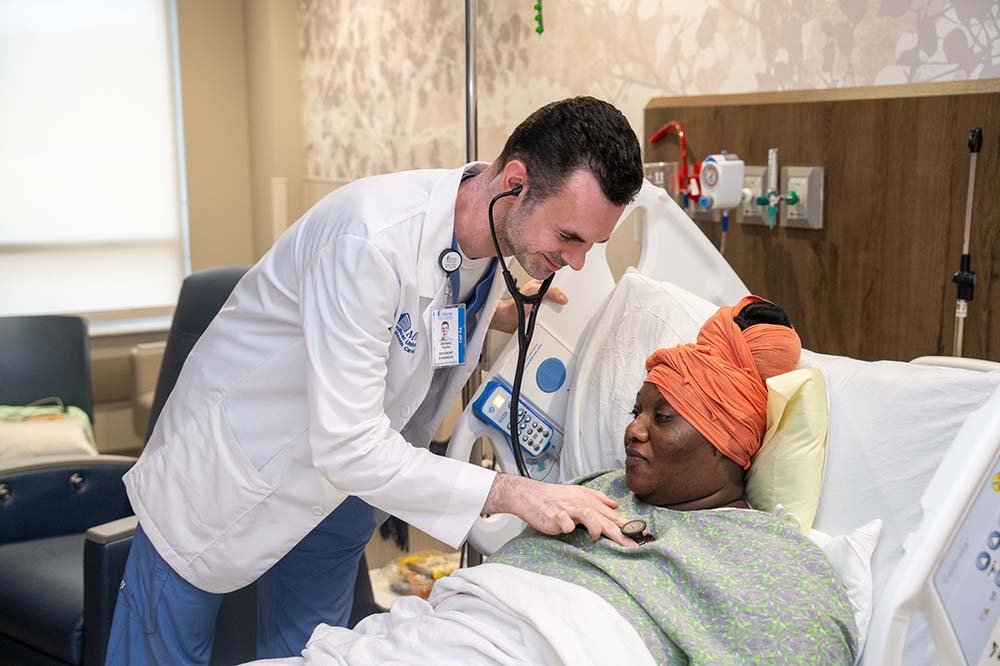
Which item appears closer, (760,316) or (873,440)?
(873,440)

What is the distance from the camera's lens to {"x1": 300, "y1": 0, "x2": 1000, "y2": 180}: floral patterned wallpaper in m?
2.09

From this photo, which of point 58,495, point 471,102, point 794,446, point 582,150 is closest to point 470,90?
point 471,102

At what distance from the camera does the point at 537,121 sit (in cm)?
148

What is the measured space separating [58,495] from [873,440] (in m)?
1.96

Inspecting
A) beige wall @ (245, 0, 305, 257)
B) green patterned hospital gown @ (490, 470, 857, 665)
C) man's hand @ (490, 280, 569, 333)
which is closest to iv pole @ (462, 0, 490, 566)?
man's hand @ (490, 280, 569, 333)

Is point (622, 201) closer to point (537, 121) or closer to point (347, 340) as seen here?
point (537, 121)

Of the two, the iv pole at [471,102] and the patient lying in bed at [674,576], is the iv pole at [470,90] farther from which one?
the patient lying in bed at [674,576]

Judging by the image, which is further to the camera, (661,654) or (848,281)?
(848,281)

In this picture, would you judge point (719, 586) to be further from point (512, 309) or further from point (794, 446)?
point (512, 309)

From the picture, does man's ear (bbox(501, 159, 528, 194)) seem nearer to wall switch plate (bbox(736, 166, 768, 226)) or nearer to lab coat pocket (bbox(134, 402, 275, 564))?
lab coat pocket (bbox(134, 402, 275, 564))

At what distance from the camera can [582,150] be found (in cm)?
142

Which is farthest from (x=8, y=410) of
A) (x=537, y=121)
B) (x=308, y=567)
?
(x=537, y=121)

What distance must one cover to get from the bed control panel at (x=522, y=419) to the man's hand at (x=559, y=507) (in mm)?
314

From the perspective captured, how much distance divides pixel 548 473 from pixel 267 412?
56 centimetres
